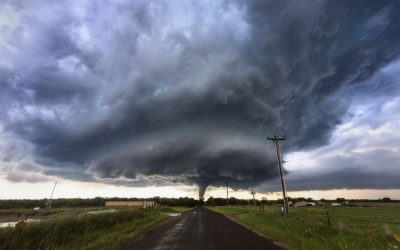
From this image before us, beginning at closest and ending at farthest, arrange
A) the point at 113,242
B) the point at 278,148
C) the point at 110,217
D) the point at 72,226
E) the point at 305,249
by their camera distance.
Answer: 1. the point at 305,249
2. the point at 113,242
3. the point at 72,226
4. the point at 110,217
5. the point at 278,148

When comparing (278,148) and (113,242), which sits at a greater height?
(278,148)

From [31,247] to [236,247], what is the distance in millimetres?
9853

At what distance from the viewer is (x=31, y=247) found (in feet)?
42.6

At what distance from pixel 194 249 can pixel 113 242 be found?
4904 mm

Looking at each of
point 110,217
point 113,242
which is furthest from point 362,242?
point 110,217

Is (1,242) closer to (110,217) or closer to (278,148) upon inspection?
(110,217)

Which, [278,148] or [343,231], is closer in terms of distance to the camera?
[343,231]

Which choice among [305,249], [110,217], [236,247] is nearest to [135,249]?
[236,247]

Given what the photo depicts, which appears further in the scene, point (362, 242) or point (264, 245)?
point (264, 245)

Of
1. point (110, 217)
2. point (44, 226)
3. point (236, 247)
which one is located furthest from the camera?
point (110, 217)

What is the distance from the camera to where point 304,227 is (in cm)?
1645

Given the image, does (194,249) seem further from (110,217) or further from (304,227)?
(110,217)

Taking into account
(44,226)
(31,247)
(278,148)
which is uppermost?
(278,148)

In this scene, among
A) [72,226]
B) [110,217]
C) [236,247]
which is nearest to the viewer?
[236,247]
